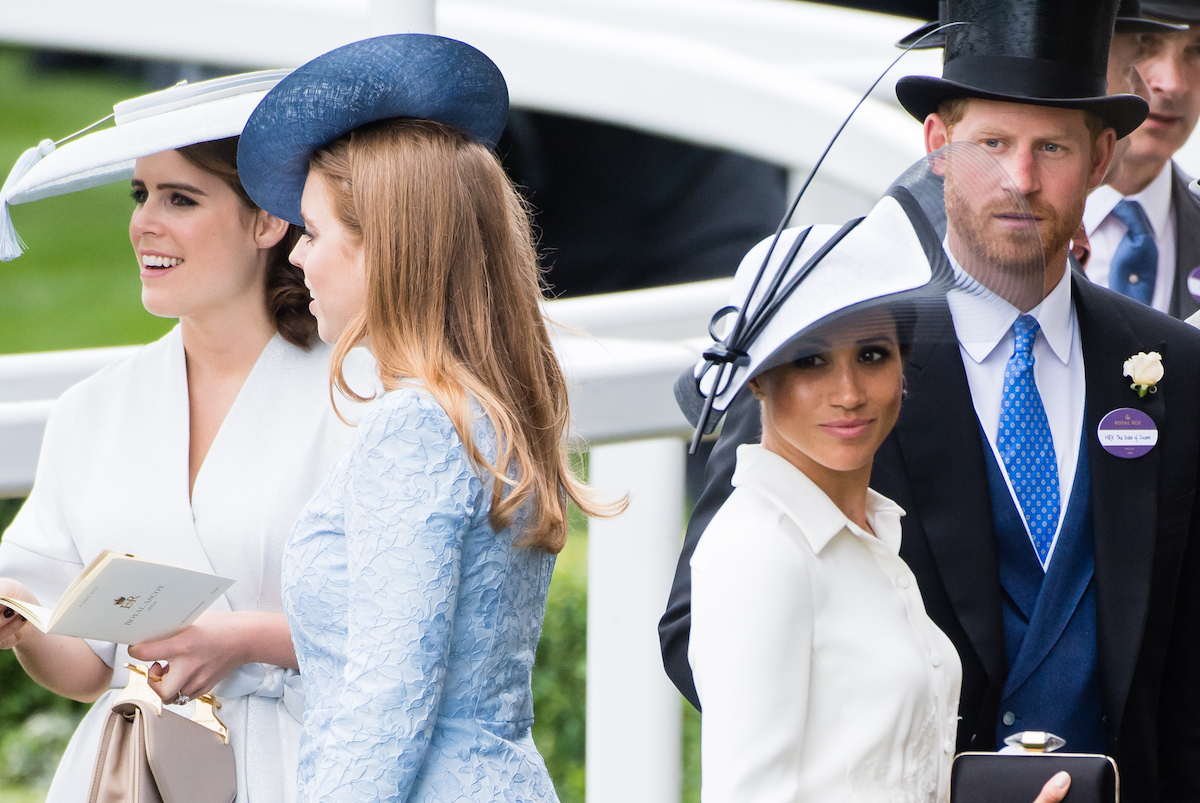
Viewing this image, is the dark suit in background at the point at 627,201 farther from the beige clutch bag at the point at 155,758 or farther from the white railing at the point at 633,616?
the beige clutch bag at the point at 155,758

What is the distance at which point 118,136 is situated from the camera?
2.49 meters

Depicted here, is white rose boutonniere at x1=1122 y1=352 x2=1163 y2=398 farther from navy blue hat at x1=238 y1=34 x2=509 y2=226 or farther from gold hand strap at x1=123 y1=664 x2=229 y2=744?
gold hand strap at x1=123 y1=664 x2=229 y2=744

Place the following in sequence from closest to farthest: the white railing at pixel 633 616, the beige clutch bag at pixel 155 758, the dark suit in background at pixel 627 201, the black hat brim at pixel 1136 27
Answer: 1. the beige clutch bag at pixel 155 758
2. the black hat brim at pixel 1136 27
3. the white railing at pixel 633 616
4. the dark suit in background at pixel 627 201

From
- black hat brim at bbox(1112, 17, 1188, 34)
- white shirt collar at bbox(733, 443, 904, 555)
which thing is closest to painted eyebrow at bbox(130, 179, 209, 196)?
white shirt collar at bbox(733, 443, 904, 555)

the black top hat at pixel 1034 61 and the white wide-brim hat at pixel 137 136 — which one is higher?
the black top hat at pixel 1034 61

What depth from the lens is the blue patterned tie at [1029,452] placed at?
2455 millimetres

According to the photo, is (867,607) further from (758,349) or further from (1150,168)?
(1150,168)

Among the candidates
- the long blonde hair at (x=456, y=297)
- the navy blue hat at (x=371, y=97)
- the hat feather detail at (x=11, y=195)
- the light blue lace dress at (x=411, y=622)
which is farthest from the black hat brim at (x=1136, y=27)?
the hat feather detail at (x=11, y=195)

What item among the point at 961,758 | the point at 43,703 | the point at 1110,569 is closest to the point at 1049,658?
the point at 1110,569

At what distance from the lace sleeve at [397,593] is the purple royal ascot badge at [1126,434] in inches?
44.4

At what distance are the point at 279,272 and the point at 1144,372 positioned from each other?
1528 millimetres

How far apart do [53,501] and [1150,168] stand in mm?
2727

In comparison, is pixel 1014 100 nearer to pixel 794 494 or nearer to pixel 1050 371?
pixel 1050 371

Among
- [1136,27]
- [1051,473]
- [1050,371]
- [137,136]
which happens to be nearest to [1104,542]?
[1051,473]
